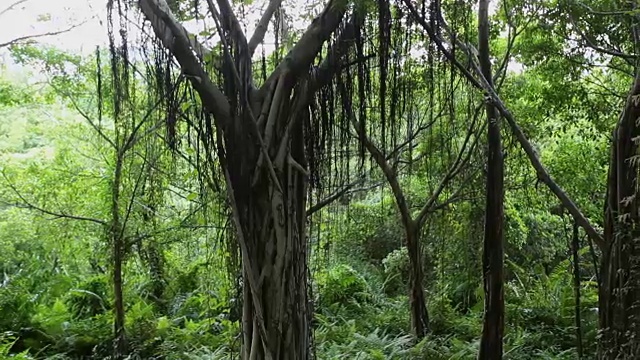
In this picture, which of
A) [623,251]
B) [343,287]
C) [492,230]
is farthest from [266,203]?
[343,287]

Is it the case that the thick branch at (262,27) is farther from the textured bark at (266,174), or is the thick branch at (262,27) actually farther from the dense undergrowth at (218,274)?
the dense undergrowth at (218,274)

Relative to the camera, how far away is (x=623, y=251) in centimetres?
247

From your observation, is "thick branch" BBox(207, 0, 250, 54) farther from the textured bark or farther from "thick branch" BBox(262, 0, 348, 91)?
"thick branch" BBox(262, 0, 348, 91)

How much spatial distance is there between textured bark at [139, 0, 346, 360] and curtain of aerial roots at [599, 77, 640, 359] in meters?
1.42

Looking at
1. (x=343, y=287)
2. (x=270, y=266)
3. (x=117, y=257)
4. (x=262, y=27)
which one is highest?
(x=262, y=27)

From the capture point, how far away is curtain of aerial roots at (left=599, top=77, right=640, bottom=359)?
240 cm

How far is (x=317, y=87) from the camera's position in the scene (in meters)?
2.11

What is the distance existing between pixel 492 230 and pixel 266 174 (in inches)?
81.0

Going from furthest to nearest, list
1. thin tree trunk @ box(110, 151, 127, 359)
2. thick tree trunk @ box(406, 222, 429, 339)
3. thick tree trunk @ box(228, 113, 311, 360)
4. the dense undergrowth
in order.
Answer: thick tree trunk @ box(406, 222, 429, 339)
the dense undergrowth
thin tree trunk @ box(110, 151, 127, 359)
thick tree trunk @ box(228, 113, 311, 360)

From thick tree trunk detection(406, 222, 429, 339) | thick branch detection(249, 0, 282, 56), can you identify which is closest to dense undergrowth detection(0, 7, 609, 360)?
thick tree trunk detection(406, 222, 429, 339)

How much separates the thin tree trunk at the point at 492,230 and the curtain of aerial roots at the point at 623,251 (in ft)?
2.97

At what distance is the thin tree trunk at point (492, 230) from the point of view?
358cm

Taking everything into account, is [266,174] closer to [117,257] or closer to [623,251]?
[623,251]

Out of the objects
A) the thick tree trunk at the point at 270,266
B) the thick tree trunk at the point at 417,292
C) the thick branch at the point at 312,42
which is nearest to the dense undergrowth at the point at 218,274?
the thick tree trunk at the point at 417,292
